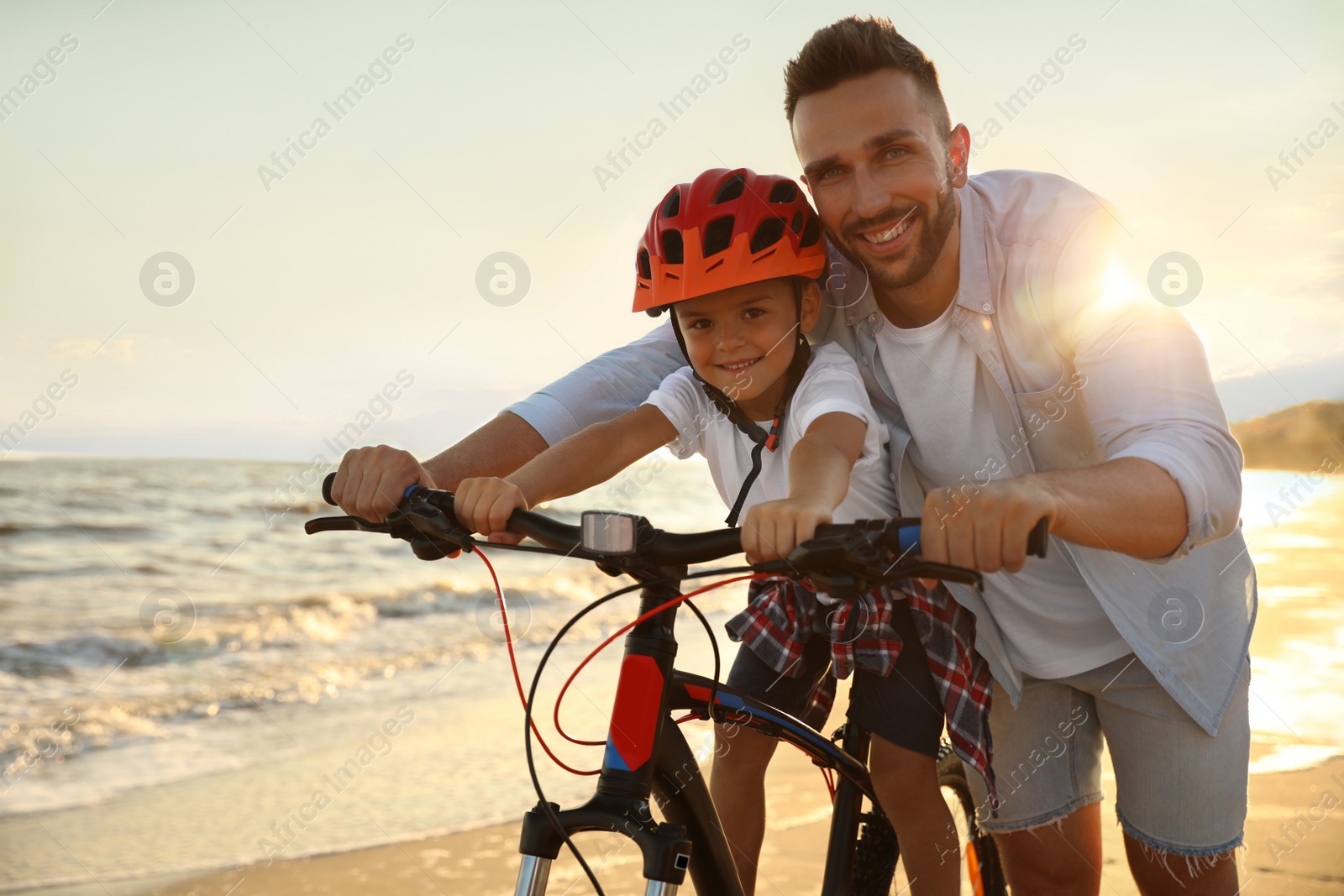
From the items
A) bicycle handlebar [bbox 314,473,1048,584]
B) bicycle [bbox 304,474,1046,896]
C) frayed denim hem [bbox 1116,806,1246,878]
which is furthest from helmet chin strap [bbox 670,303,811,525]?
frayed denim hem [bbox 1116,806,1246,878]

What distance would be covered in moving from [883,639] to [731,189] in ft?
4.03

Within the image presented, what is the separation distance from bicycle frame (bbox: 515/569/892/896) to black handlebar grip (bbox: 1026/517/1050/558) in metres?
0.57

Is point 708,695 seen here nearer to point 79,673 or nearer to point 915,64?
point 915,64

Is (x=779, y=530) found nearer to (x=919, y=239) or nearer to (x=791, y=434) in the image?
(x=791, y=434)

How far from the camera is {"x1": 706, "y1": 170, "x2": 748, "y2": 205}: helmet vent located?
2.72m

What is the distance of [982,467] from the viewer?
2.66 m

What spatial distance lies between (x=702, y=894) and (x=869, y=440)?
1.07m

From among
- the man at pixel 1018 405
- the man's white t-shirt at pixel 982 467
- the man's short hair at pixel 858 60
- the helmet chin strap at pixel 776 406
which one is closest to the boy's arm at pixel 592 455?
the helmet chin strap at pixel 776 406

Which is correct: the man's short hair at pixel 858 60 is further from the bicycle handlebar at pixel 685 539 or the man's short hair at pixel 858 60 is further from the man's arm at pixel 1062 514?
the bicycle handlebar at pixel 685 539

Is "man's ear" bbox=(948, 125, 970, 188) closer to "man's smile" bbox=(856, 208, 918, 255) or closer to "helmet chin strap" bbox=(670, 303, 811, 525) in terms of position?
→ "man's smile" bbox=(856, 208, 918, 255)

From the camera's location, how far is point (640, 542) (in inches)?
66.9

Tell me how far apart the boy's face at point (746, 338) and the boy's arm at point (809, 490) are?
311mm

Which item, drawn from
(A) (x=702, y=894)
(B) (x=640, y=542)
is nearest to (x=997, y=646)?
(A) (x=702, y=894)

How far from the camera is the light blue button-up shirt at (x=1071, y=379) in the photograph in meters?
2.27
